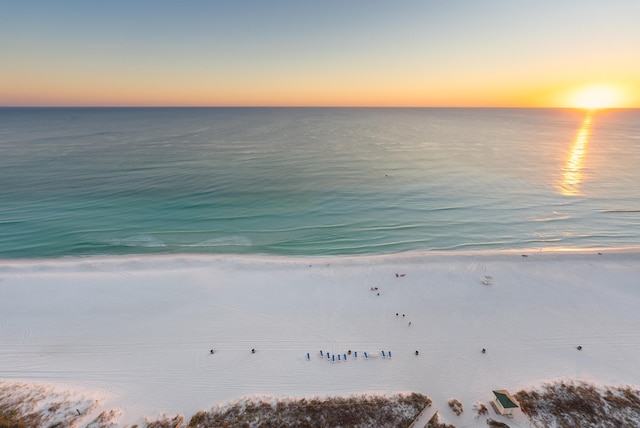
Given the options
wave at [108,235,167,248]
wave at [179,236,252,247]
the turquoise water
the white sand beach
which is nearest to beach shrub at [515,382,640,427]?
the white sand beach

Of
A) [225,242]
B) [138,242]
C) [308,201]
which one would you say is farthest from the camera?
[308,201]

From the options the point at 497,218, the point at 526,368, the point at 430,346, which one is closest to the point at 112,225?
the point at 430,346

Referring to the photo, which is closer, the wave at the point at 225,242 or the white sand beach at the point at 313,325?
the white sand beach at the point at 313,325

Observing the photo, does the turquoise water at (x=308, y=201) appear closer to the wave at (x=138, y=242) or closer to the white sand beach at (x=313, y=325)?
the wave at (x=138, y=242)

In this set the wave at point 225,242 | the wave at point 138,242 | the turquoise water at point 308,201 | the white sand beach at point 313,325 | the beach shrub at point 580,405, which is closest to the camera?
the beach shrub at point 580,405

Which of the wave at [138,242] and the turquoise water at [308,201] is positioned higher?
the turquoise water at [308,201]

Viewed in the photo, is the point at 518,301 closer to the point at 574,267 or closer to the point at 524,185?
the point at 574,267

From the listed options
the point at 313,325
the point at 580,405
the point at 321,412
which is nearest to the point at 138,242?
the point at 313,325

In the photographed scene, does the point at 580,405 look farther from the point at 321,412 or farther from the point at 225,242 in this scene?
the point at 225,242

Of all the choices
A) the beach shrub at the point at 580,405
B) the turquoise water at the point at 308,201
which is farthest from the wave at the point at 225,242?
the beach shrub at the point at 580,405
